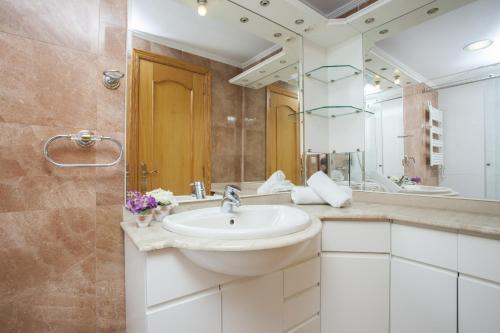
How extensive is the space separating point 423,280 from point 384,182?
73 cm

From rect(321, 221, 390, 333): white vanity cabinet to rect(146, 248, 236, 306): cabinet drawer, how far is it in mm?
686

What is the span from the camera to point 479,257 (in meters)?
0.95

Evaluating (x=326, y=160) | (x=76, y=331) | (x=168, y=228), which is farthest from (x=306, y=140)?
(x=76, y=331)

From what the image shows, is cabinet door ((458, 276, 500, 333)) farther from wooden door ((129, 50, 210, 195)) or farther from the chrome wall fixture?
the chrome wall fixture

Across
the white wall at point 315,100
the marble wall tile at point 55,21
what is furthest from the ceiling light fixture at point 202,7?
the white wall at point 315,100

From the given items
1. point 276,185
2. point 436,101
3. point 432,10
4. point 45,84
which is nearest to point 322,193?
point 276,185

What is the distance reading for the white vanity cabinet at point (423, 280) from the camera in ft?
3.35

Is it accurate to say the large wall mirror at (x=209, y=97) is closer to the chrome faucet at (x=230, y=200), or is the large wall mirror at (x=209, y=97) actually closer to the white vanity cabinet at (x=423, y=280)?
the chrome faucet at (x=230, y=200)

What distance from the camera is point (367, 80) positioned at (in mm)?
1748

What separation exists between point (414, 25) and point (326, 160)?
1029 millimetres

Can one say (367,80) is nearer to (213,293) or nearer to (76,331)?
(213,293)

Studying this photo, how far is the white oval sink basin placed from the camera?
2.65ft

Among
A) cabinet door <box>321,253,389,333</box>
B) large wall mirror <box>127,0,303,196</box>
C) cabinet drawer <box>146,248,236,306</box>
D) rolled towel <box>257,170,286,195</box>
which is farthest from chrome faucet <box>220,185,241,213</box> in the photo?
cabinet door <box>321,253,389,333</box>

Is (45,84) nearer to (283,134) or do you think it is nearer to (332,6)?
(283,134)
